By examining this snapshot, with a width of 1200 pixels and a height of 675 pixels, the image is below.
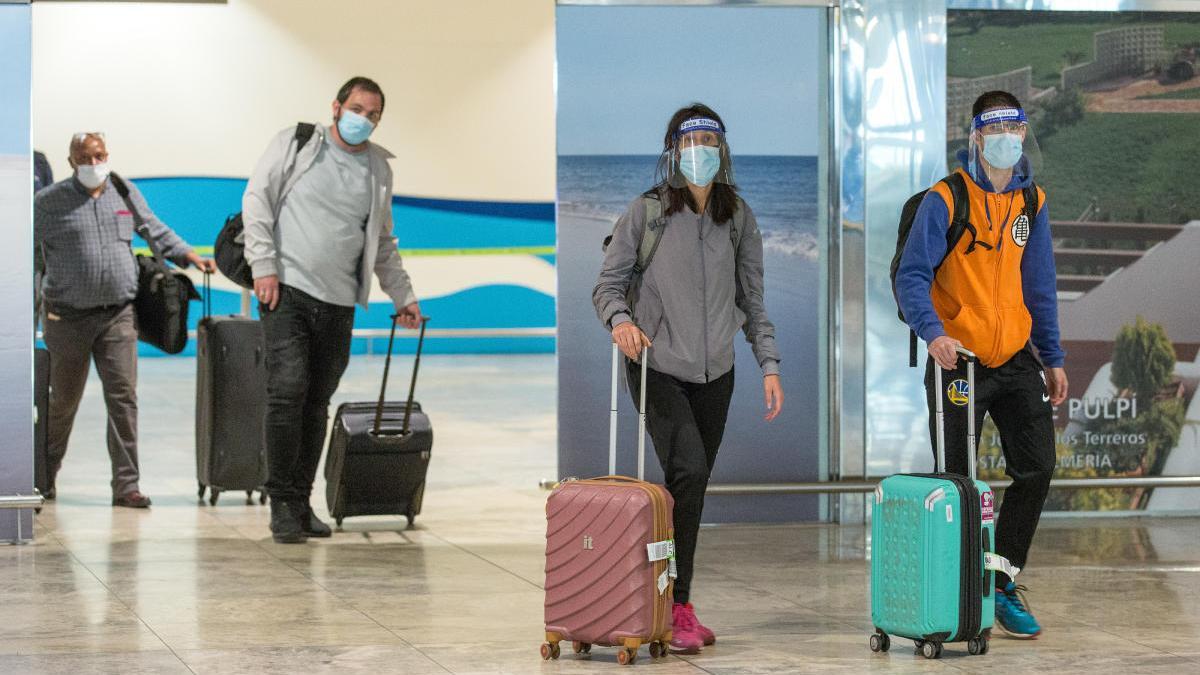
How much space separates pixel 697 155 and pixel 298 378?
2.49m

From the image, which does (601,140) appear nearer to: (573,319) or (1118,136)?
(573,319)

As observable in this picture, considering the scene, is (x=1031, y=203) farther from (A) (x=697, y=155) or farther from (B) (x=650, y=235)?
(B) (x=650, y=235)

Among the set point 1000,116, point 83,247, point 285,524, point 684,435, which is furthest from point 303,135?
point 1000,116

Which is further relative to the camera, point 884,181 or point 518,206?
point 518,206

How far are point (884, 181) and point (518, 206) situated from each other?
39.5ft

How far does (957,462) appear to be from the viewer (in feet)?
16.4

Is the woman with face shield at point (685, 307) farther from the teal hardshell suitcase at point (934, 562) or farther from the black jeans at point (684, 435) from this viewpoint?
the teal hardshell suitcase at point (934, 562)

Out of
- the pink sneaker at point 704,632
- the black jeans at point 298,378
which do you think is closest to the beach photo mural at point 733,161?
the black jeans at point 298,378

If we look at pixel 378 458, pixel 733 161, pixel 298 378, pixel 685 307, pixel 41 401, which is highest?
pixel 733 161

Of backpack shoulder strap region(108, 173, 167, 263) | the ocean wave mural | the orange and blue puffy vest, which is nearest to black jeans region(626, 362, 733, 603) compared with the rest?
the orange and blue puffy vest

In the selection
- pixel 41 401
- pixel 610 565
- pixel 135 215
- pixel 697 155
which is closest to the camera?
pixel 610 565

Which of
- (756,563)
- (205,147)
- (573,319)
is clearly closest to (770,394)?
(756,563)

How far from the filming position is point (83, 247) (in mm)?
7836

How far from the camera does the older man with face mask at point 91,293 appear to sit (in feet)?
25.7
